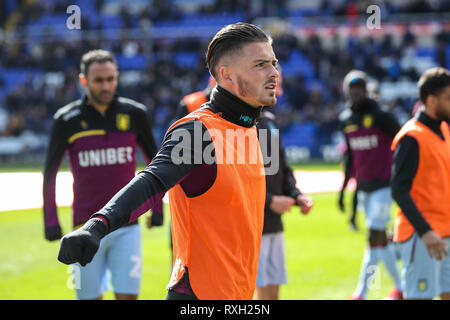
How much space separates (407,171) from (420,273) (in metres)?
0.86

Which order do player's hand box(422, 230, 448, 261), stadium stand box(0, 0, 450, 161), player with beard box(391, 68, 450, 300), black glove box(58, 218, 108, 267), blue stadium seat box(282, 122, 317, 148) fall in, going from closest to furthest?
black glove box(58, 218, 108, 267), player's hand box(422, 230, 448, 261), player with beard box(391, 68, 450, 300), blue stadium seat box(282, 122, 317, 148), stadium stand box(0, 0, 450, 161)

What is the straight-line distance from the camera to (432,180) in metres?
5.14

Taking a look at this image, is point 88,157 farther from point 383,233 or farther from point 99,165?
point 383,233

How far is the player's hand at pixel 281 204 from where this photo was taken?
4878mm

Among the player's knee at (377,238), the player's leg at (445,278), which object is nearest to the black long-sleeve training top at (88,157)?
the player's leg at (445,278)

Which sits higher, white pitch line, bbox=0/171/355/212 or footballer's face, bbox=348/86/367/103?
footballer's face, bbox=348/86/367/103

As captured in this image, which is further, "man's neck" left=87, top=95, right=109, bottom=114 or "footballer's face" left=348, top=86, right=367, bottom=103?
"footballer's face" left=348, top=86, right=367, bottom=103

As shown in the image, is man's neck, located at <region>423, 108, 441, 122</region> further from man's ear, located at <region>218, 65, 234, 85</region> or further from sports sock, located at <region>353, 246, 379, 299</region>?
man's ear, located at <region>218, 65, 234, 85</region>

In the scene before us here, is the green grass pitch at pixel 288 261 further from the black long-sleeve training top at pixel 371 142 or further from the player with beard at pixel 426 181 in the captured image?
the player with beard at pixel 426 181

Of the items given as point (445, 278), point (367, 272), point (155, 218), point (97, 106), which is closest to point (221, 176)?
point (155, 218)

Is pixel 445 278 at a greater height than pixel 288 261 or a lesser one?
greater

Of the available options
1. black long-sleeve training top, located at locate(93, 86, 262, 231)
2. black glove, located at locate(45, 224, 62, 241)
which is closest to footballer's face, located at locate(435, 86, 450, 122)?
black long-sleeve training top, located at locate(93, 86, 262, 231)

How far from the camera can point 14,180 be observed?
22.2 m

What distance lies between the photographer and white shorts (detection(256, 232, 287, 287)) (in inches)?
223
